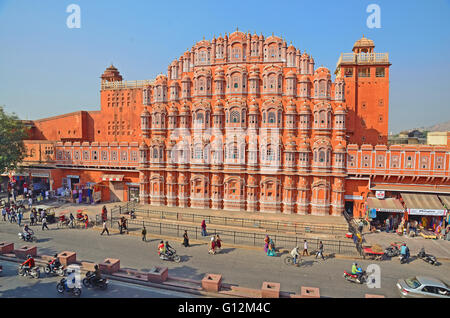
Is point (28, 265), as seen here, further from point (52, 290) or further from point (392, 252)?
point (392, 252)

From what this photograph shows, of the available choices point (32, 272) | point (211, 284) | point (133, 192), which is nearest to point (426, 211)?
point (211, 284)

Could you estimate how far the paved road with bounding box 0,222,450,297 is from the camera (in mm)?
16703

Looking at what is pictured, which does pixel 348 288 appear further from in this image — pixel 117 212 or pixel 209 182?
pixel 117 212

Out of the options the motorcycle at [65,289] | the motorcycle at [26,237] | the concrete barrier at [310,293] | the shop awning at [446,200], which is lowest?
the motorcycle at [26,237]

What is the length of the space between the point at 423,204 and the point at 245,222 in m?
18.6

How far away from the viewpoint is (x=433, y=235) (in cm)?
2631

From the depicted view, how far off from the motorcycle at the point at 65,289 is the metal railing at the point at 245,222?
49.5 ft

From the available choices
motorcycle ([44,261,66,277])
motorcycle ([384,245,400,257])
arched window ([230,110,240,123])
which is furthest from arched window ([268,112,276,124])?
motorcycle ([44,261,66,277])

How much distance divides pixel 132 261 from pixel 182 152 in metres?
17.2

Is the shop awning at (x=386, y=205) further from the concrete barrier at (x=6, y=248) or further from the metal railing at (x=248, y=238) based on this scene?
the concrete barrier at (x=6, y=248)

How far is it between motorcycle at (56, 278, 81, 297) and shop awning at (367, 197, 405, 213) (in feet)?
90.1

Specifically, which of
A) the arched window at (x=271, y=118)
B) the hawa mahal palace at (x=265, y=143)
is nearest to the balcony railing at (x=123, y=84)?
the hawa mahal palace at (x=265, y=143)

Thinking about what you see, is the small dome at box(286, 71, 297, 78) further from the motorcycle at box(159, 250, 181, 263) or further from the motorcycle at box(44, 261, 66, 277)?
the motorcycle at box(44, 261, 66, 277)

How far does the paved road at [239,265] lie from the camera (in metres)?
16.7
